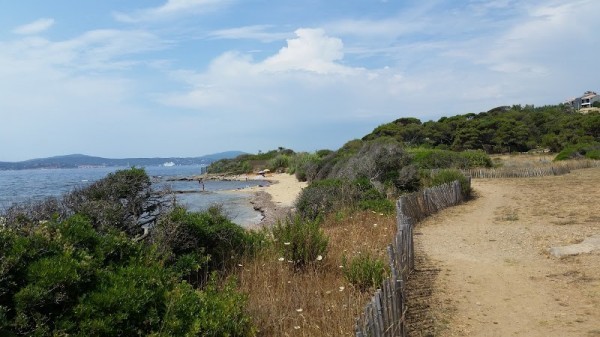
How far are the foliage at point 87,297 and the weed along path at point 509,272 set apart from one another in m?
2.25

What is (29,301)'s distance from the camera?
3453 mm

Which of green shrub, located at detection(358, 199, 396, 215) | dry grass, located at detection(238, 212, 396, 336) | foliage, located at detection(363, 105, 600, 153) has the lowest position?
dry grass, located at detection(238, 212, 396, 336)

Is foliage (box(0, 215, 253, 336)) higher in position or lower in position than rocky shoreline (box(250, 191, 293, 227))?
higher

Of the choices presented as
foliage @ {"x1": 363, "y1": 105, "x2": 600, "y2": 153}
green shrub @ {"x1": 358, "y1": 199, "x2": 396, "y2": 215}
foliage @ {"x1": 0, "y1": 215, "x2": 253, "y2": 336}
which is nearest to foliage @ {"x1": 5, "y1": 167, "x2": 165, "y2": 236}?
foliage @ {"x1": 0, "y1": 215, "x2": 253, "y2": 336}

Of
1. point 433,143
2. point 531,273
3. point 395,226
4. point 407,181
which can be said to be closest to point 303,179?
point 433,143

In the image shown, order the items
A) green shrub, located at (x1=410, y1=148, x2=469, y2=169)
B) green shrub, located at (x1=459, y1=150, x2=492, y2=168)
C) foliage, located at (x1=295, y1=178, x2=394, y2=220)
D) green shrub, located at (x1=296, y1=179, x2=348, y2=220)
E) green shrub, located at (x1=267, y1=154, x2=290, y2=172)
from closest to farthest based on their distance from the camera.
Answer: foliage, located at (x1=295, y1=178, x2=394, y2=220)
green shrub, located at (x1=296, y1=179, x2=348, y2=220)
green shrub, located at (x1=410, y1=148, x2=469, y2=169)
green shrub, located at (x1=459, y1=150, x2=492, y2=168)
green shrub, located at (x1=267, y1=154, x2=290, y2=172)

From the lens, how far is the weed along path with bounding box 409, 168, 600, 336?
17.3 ft

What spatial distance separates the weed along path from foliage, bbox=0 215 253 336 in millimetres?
2248

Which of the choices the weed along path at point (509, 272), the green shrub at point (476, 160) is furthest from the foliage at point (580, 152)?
the weed along path at point (509, 272)

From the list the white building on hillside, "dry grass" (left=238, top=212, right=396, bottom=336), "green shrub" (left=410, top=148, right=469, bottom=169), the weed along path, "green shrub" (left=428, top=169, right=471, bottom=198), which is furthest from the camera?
the white building on hillside

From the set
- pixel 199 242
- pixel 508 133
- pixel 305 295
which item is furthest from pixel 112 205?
pixel 508 133

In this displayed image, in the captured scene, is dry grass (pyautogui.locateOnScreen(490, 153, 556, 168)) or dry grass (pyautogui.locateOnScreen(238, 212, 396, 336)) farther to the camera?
dry grass (pyautogui.locateOnScreen(490, 153, 556, 168))

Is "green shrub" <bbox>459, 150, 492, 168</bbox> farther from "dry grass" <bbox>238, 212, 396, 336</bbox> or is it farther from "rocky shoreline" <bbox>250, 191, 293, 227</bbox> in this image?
"dry grass" <bbox>238, 212, 396, 336</bbox>

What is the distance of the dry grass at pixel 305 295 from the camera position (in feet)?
14.9
